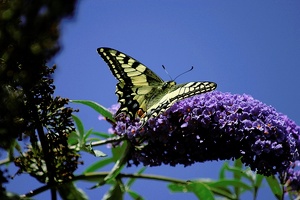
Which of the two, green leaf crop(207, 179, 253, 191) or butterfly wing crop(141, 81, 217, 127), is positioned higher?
butterfly wing crop(141, 81, 217, 127)

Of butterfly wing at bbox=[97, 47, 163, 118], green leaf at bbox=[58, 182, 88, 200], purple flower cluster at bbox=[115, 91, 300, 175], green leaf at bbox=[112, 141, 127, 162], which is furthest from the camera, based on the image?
green leaf at bbox=[112, 141, 127, 162]

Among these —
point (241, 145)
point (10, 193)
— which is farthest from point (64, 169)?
point (241, 145)

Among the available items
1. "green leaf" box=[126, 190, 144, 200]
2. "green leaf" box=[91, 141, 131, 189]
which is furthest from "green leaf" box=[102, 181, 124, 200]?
"green leaf" box=[126, 190, 144, 200]

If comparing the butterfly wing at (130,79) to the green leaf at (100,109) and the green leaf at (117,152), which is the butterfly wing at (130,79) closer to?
the green leaf at (100,109)

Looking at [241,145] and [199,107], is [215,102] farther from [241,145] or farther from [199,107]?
[241,145]

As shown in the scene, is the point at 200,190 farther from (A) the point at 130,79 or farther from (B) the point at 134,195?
(A) the point at 130,79

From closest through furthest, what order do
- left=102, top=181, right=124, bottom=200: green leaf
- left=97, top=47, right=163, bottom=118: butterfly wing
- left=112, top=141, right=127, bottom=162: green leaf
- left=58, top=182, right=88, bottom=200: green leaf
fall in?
left=58, top=182, right=88, bottom=200: green leaf → left=102, top=181, right=124, bottom=200: green leaf → left=97, top=47, right=163, bottom=118: butterfly wing → left=112, top=141, right=127, bottom=162: green leaf

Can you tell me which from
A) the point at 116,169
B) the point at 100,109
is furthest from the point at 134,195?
the point at 100,109

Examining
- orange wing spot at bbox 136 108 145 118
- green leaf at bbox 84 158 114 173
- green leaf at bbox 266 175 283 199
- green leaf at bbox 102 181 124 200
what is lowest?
green leaf at bbox 102 181 124 200

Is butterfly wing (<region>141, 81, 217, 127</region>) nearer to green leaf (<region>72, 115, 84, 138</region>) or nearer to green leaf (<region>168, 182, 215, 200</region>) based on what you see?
green leaf (<region>72, 115, 84, 138</region>)
